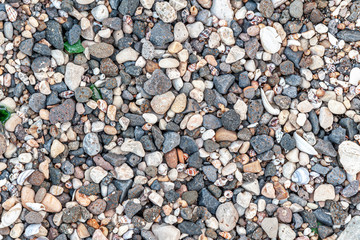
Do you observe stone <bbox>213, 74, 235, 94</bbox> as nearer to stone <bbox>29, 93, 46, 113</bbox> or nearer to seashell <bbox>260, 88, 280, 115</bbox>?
seashell <bbox>260, 88, 280, 115</bbox>

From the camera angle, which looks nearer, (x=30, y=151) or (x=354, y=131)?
(x=30, y=151)

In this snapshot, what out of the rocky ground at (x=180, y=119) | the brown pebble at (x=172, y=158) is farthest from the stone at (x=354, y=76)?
the brown pebble at (x=172, y=158)

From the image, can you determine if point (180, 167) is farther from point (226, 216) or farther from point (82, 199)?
point (82, 199)

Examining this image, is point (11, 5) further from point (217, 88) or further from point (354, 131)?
point (354, 131)

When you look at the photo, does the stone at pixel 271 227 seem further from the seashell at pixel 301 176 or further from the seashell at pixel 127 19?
the seashell at pixel 127 19

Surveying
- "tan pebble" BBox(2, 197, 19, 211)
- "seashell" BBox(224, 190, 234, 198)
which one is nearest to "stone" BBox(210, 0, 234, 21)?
"seashell" BBox(224, 190, 234, 198)

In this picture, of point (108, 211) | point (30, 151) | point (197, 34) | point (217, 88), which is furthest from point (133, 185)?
point (197, 34)
